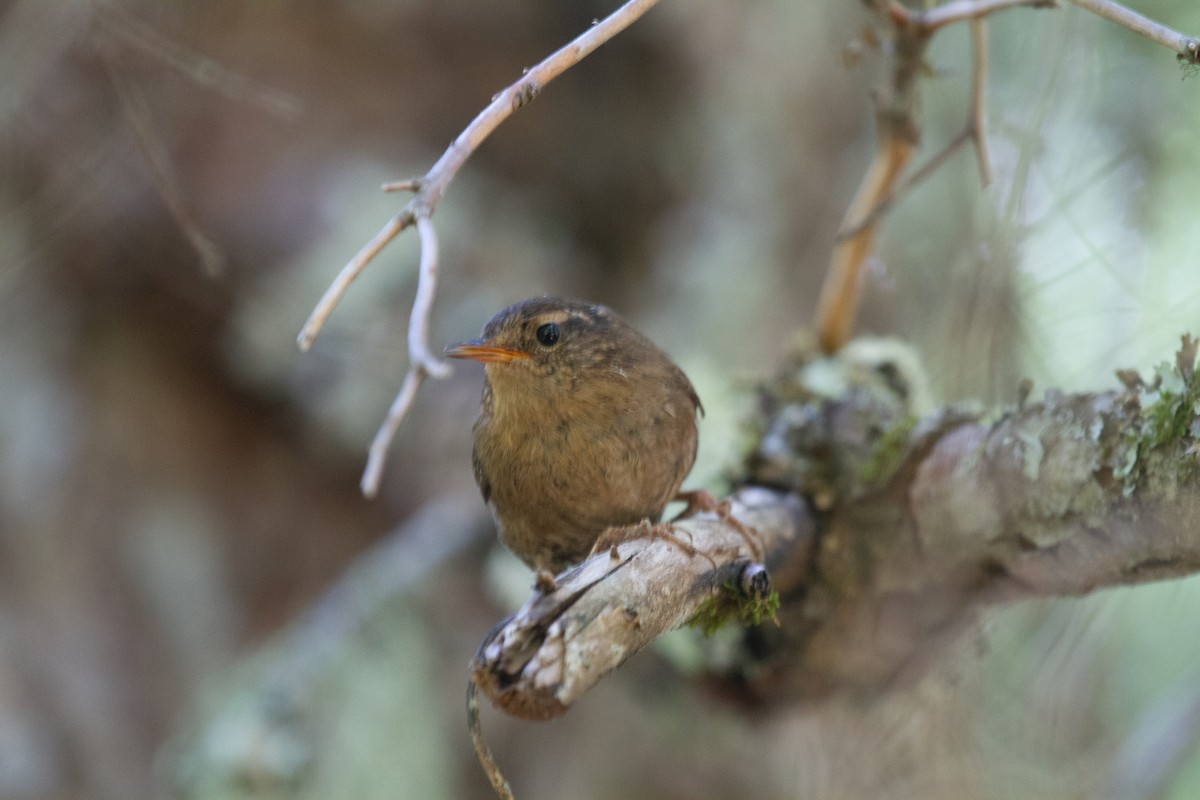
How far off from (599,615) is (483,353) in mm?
1248

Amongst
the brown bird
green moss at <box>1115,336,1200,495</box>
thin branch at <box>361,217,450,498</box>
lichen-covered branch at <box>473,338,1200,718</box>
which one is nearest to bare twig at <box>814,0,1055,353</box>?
lichen-covered branch at <box>473,338,1200,718</box>

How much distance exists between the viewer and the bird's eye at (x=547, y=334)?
3209 mm

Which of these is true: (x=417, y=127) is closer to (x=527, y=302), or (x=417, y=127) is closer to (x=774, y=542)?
(x=527, y=302)

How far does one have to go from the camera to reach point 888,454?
3385 mm

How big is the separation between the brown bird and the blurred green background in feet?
2.67

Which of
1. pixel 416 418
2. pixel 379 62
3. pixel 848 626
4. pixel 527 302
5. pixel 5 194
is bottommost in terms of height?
pixel 848 626

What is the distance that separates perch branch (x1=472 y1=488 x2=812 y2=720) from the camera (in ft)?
6.32

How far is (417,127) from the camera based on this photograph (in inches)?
244

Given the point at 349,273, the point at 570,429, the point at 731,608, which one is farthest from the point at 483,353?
the point at 349,273

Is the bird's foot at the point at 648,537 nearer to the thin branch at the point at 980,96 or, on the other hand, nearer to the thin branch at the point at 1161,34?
the thin branch at the point at 1161,34

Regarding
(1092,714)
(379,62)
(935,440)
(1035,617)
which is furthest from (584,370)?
(379,62)

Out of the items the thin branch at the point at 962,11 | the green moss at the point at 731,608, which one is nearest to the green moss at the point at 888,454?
the green moss at the point at 731,608

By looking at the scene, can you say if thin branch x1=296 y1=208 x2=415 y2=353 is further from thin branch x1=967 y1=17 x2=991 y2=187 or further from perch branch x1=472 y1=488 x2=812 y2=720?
thin branch x1=967 y1=17 x2=991 y2=187

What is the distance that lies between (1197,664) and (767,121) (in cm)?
414
